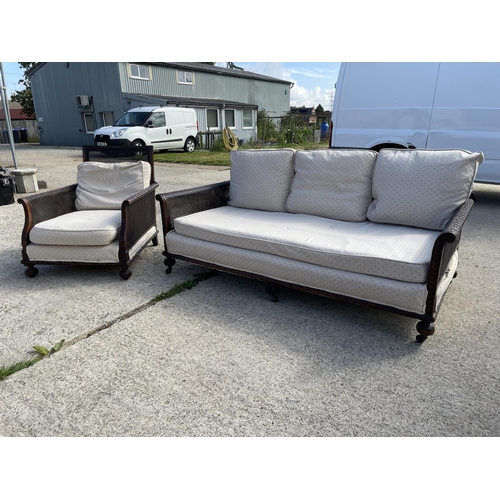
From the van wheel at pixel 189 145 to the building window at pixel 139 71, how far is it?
5479 millimetres

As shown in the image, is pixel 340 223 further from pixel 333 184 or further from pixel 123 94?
pixel 123 94

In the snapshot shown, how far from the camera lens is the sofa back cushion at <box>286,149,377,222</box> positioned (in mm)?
3115

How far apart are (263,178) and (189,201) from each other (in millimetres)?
704

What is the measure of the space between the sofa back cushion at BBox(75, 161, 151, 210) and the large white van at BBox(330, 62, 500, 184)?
3445 millimetres

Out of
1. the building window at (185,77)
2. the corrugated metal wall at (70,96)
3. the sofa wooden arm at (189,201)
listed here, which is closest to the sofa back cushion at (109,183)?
the sofa wooden arm at (189,201)

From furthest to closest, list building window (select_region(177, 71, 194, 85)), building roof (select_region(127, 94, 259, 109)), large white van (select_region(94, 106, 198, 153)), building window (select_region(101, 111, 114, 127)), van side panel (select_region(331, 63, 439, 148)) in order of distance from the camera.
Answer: building window (select_region(177, 71, 194, 85))
building window (select_region(101, 111, 114, 127))
building roof (select_region(127, 94, 259, 109))
large white van (select_region(94, 106, 198, 153))
van side panel (select_region(331, 63, 439, 148))

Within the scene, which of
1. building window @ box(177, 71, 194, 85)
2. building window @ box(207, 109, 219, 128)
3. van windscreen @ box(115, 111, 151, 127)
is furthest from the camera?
building window @ box(177, 71, 194, 85)

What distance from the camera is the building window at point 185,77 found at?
19.7 metres

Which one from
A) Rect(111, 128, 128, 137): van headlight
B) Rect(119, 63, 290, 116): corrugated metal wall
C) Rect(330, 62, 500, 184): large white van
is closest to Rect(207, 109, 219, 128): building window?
Rect(119, 63, 290, 116): corrugated metal wall

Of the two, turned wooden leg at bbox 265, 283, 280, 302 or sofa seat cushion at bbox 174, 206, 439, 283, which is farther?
turned wooden leg at bbox 265, 283, 280, 302

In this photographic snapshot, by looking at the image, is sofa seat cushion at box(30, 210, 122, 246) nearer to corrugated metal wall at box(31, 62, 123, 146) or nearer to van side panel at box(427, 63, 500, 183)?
van side panel at box(427, 63, 500, 183)

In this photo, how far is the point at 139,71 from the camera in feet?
59.1

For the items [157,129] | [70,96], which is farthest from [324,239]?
[70,96]
